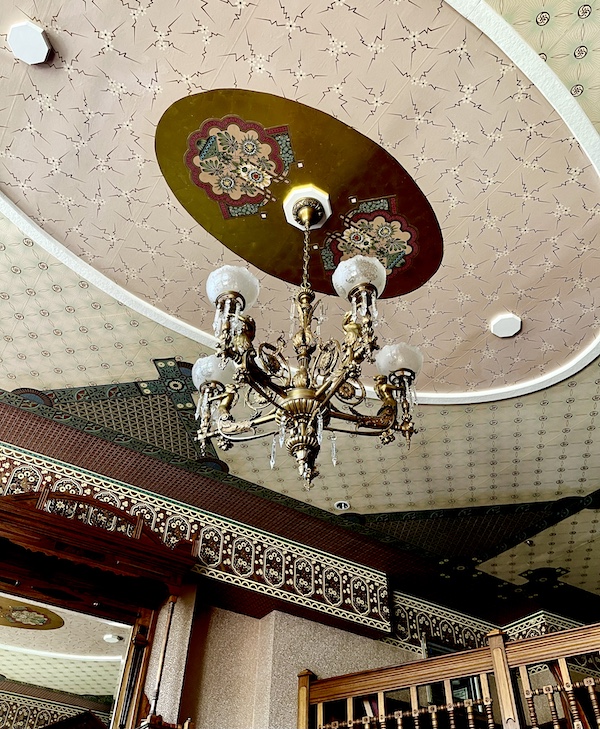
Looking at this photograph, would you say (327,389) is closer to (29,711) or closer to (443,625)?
(443,625)

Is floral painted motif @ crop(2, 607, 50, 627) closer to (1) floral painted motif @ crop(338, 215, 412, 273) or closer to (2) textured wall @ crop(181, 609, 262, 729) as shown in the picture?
(2) textured wall @ crop(181, 609, 262, 729)

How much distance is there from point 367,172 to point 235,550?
4075 millimetres

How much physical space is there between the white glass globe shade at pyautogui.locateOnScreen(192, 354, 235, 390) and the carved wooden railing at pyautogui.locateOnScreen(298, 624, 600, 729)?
3042mm

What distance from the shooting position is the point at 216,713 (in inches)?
237

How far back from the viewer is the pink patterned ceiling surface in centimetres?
341

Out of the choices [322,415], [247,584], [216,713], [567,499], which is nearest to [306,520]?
[247,584]

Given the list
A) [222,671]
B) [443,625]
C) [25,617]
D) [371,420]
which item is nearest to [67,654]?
[25,617]

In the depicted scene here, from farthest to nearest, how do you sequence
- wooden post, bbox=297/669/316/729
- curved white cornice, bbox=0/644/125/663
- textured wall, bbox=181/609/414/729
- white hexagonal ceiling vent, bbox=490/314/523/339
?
1. curved white cornice, bbox=0/644/125/663
2. textured wall, bbox=181/609/414/729
3. wooden post, bbox=297/669/316/729
4. white hexagonal ceiling vent, bbox=490/314/523/339

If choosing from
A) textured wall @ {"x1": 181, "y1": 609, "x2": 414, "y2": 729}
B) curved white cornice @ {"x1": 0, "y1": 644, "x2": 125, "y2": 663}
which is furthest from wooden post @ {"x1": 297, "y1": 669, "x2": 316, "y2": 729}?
curved white cornice @ {"x1": 0, "y1": 644, "x2": 125, "y2": 663}

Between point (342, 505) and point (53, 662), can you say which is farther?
point (53, 662)

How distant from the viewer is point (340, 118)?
3771 mm

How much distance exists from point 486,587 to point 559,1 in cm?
674

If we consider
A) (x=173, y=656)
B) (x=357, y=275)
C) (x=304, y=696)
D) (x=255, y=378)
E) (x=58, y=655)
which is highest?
(x=357, y=275)

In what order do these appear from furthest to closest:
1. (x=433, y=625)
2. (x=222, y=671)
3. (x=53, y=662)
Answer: (x=433, y=625)
(x=53, y=662)
(x=222, y=671)
